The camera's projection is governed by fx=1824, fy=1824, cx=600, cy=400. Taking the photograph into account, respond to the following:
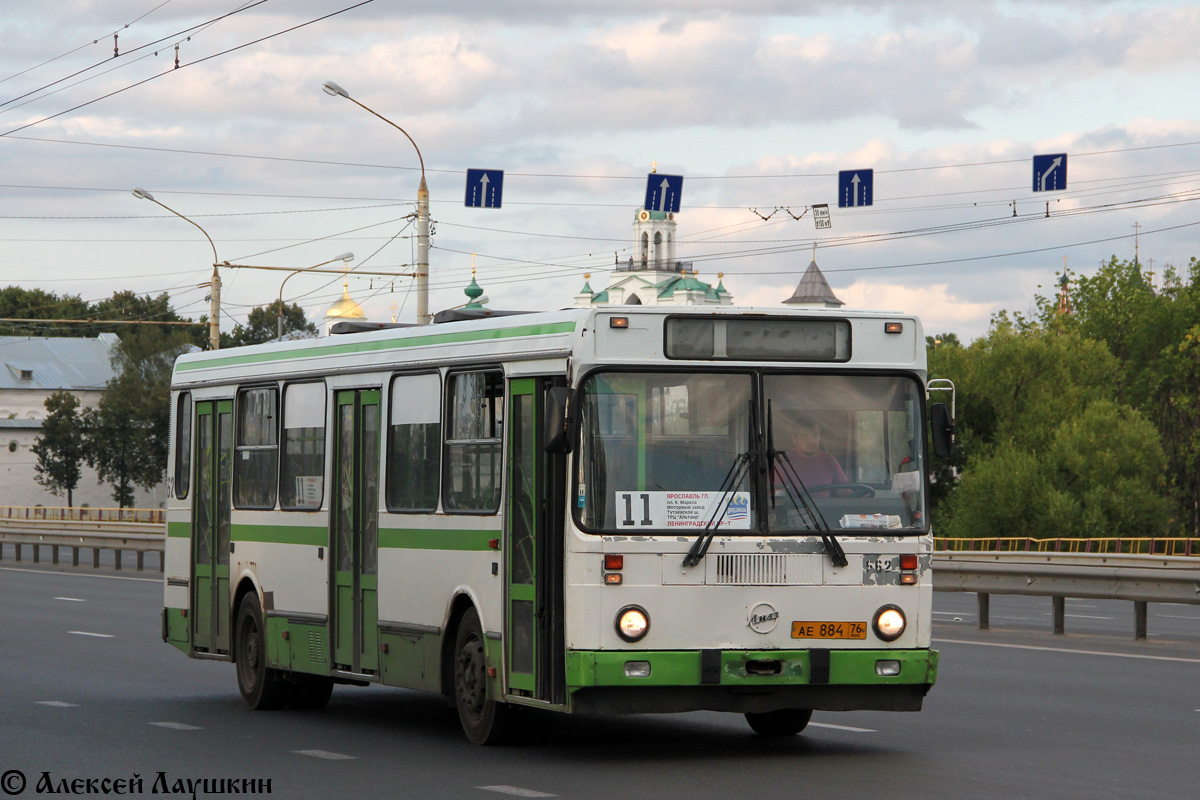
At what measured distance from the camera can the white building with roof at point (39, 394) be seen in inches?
4515

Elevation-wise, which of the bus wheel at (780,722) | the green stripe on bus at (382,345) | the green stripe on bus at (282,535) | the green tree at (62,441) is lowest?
the bus wheel at (780,722)

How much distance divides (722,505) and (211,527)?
5.87 m

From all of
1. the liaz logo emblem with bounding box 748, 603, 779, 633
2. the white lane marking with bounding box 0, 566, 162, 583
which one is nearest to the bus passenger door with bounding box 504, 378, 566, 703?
the liaz logo emblem with bounding box 748, 603, 779, 633

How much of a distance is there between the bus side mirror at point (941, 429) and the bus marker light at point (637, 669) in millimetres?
1984

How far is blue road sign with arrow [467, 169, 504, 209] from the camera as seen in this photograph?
3244cm

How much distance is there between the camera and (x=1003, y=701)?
13.2 metres

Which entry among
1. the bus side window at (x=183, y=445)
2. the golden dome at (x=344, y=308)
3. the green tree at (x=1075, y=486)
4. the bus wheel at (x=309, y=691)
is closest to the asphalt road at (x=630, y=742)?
the bus wheel at (x=309, y=691)

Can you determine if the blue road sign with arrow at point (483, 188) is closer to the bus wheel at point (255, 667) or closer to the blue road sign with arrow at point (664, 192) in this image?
the blue road sign with arrow at point (664, 192)

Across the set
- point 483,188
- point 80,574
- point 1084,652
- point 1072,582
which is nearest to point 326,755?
point 1084,652

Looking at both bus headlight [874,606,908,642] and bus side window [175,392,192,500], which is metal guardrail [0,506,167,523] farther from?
bus headlight [874,606,908,642]

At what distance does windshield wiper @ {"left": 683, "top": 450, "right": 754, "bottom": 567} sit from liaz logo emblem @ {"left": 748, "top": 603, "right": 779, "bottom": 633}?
1.40ft

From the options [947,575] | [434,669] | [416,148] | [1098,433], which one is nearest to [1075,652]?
[947,575]

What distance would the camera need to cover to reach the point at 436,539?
1108 centimetres

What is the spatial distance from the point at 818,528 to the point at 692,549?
0.74 m
